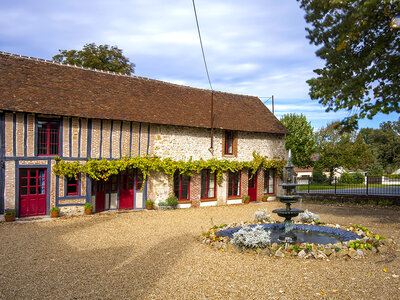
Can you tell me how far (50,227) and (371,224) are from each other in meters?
11.3

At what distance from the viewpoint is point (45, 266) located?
21.7ft

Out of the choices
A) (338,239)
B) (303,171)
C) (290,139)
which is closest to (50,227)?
(338,239)

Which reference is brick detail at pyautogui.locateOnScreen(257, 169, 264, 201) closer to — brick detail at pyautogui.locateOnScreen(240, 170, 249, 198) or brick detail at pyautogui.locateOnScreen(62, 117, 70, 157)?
brick detail at pyautogui.locateOnScreen(240, 170, 249, 198)

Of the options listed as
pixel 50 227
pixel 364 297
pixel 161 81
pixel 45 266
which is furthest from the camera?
pixel 161 81

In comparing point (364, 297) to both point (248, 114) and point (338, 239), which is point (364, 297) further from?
point (248, 114)

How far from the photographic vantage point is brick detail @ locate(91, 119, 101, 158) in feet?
43.7

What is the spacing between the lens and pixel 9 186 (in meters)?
11.7

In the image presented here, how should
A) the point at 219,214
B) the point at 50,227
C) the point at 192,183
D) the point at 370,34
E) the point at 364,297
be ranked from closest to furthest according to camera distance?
the point at 364,297, the point at 370,34, the point at 50,227, the point at 219,214, the point at 192,183

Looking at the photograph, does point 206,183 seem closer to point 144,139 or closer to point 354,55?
point 144,139

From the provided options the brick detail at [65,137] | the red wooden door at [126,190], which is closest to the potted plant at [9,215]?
the brick detail at [65,137]

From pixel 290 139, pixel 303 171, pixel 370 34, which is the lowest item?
pixel 303 171

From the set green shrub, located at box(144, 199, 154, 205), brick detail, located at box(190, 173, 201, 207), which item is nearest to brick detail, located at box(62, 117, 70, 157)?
green shrub, located at box(144, 199, 154, 205)

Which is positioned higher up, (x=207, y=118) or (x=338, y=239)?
(x=207, y=118)

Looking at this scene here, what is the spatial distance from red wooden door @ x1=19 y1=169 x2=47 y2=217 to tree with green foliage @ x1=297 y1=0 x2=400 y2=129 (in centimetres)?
1077
